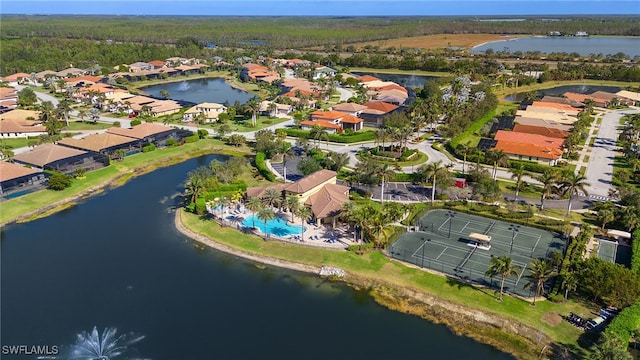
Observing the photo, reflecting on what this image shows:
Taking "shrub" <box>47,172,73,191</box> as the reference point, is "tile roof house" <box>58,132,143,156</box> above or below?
above

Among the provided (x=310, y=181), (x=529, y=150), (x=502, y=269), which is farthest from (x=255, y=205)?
(x=529, y=150)

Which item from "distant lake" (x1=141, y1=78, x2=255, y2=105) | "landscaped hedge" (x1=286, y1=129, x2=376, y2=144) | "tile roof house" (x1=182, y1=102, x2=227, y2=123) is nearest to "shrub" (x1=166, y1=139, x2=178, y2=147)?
"tile roof house" (x1=182, y1=102, x2=227, y2=123)

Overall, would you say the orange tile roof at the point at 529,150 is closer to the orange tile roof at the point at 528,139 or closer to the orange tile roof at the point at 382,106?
the orange tile roof at the point at 528,139

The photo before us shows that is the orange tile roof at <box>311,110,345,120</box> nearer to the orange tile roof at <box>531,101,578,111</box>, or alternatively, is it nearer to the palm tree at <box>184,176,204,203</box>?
the palm tree at <box>184,176,204,203</box>

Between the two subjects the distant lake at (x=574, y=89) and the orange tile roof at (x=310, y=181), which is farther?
the distant lake at (x=574, y=89)

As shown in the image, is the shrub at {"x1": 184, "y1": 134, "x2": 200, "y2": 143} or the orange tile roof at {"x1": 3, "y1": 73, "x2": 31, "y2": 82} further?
the orange tile roof at {"x1": 3, "y1": 73, "x2": 31, "y2": 82}

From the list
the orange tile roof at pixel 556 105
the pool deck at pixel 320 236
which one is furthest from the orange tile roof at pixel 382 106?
the pool deck at pixel 320 236

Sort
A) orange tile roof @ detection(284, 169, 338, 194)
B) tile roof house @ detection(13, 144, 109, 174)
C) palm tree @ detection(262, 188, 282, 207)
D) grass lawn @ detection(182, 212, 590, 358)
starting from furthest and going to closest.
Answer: tile roof house @ detection(13, 144, 109, 174) < orange tile roof @ detection(284, 169, 338, 194) < palm tree @ detection(262, 188, 282, 207) < grass lawn @ detection(182, 212, 590, 358)

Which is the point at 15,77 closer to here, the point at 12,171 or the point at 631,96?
the point at 12,171
